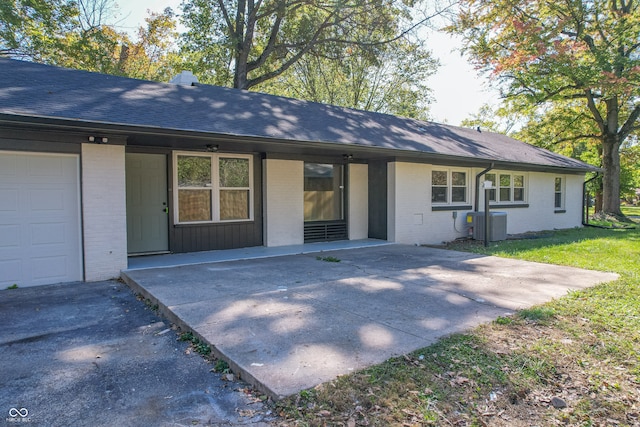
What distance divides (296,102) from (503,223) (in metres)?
7.04

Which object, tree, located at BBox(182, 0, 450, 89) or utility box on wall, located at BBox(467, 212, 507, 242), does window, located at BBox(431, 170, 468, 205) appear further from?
tree, located at BBox(182, 0, 450, 89)

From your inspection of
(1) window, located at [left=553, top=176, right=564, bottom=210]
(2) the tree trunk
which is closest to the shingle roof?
(1) window, located at [left=553, top=176, right=564, bottom=210]

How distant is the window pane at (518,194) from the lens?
14.1 meters

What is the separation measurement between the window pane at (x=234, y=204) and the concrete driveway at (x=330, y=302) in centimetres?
176

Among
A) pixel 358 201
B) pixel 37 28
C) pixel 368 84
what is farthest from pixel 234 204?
pixel 368 84

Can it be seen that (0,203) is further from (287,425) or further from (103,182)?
(287,425)

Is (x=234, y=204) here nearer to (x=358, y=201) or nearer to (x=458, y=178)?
(x=358, y=201)

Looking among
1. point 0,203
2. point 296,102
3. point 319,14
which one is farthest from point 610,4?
point 0,203

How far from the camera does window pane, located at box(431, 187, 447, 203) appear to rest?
460 inches

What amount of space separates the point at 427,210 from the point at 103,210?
8132 mm

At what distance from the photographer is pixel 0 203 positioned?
6.07 metres

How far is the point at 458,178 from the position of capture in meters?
12.3

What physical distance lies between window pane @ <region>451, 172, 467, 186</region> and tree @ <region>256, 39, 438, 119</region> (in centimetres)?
1497

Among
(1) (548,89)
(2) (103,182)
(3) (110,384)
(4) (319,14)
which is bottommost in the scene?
(3) (110,384)
